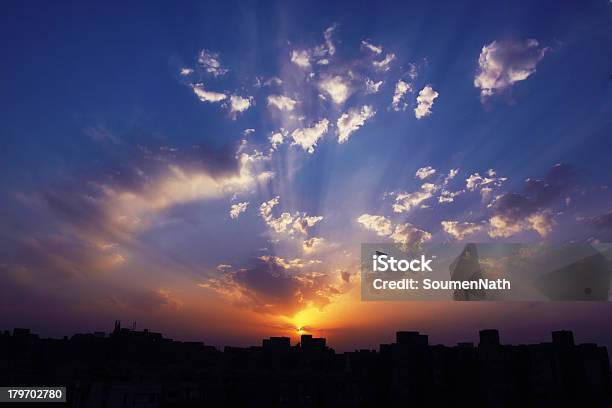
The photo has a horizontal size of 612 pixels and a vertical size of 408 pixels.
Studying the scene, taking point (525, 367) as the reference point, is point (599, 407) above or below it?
below

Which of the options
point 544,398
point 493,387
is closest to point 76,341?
point 493,387

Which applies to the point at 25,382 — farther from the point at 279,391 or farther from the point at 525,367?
the point at 525,367

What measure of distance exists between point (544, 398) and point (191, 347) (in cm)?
8223

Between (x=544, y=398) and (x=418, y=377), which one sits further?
(x=418, y=377)

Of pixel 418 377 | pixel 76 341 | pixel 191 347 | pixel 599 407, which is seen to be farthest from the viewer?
pixel 191 347

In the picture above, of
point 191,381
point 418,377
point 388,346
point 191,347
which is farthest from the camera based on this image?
point 191,347

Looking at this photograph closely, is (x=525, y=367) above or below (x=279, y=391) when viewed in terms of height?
above

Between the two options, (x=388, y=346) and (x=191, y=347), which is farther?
(x=191, y=347)

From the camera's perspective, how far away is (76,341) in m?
102

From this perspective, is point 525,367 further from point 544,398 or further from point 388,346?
point 388,346

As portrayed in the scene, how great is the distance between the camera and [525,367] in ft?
238

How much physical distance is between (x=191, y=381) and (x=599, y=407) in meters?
66.0

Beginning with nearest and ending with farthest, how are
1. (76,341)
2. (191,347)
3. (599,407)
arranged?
(599,407) < (76,341) < (191,347)

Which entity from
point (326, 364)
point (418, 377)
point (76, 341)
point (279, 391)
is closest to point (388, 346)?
point (418, 377)
